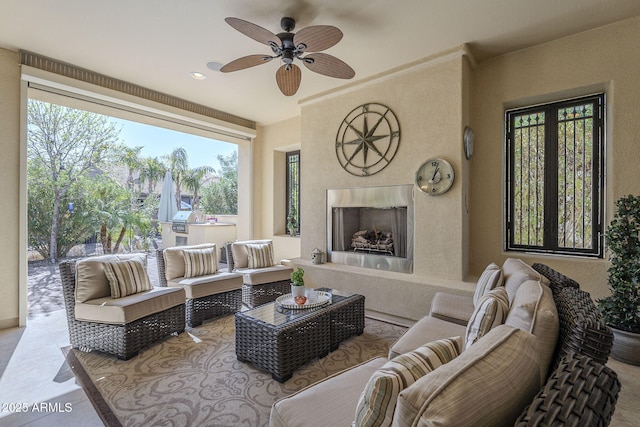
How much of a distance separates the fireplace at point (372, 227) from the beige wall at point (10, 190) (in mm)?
3544

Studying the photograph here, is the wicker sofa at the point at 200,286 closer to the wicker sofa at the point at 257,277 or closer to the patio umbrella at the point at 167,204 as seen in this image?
the wicker sofa at the point at 257,277

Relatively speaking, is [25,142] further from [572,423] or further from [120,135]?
[572,423]

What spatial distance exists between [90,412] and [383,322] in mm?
2606

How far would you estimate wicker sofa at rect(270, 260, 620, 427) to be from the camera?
65 centimetres

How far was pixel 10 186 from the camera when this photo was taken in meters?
3.15

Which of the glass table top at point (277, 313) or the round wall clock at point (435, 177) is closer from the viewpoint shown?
the glass table top at point (277, 313)

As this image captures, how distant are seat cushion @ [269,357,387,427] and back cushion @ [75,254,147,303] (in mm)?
2207

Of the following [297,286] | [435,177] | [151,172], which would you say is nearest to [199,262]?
[297,286]

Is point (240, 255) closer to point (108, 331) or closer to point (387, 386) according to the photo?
point (108, 331)

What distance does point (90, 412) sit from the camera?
1.80 meters

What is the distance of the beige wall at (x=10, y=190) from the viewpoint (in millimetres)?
3109

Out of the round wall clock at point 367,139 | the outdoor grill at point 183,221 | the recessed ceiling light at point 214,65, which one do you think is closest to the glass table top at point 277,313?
the round wall clock at point 367,139

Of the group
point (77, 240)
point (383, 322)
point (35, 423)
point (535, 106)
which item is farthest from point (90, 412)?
point (535, 106)

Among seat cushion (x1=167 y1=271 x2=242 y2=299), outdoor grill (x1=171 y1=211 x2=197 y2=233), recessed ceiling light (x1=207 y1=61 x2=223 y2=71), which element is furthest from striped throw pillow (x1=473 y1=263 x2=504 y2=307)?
outdoor grill (x1=171 y1=211 x2=197 y2=233)
